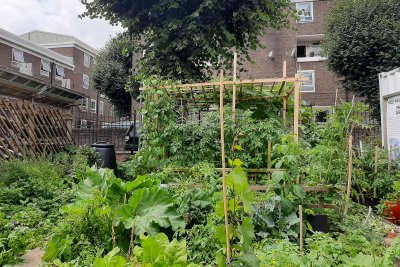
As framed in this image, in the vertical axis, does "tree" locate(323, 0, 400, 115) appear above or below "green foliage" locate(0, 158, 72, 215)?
above

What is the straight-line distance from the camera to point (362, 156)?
6.61 metres

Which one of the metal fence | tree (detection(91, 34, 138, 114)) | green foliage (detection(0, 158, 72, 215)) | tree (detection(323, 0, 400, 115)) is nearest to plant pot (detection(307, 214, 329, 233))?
green foliage (detection(0, 158, 72, 215))

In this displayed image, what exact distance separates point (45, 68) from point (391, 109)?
79.9 ft

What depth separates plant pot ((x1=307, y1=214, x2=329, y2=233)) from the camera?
144 inches

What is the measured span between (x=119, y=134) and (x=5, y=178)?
7.36 metres

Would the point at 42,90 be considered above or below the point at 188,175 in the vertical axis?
above

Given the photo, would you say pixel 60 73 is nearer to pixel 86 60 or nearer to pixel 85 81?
pixel 85 81

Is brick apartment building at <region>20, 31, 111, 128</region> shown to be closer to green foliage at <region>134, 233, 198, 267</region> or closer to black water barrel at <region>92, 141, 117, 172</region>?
black water barrel at <region>92, 141, 117, 172</region>

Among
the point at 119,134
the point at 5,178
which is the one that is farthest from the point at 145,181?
the point at 119,134

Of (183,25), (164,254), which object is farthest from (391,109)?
(164,254)

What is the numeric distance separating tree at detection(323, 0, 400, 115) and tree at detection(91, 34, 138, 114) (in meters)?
10.5

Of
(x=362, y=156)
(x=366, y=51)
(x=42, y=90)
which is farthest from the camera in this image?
(x=366, y=51)

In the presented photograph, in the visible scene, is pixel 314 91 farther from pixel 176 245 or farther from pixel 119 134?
pixel 176 245

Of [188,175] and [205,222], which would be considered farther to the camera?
[188,175]
